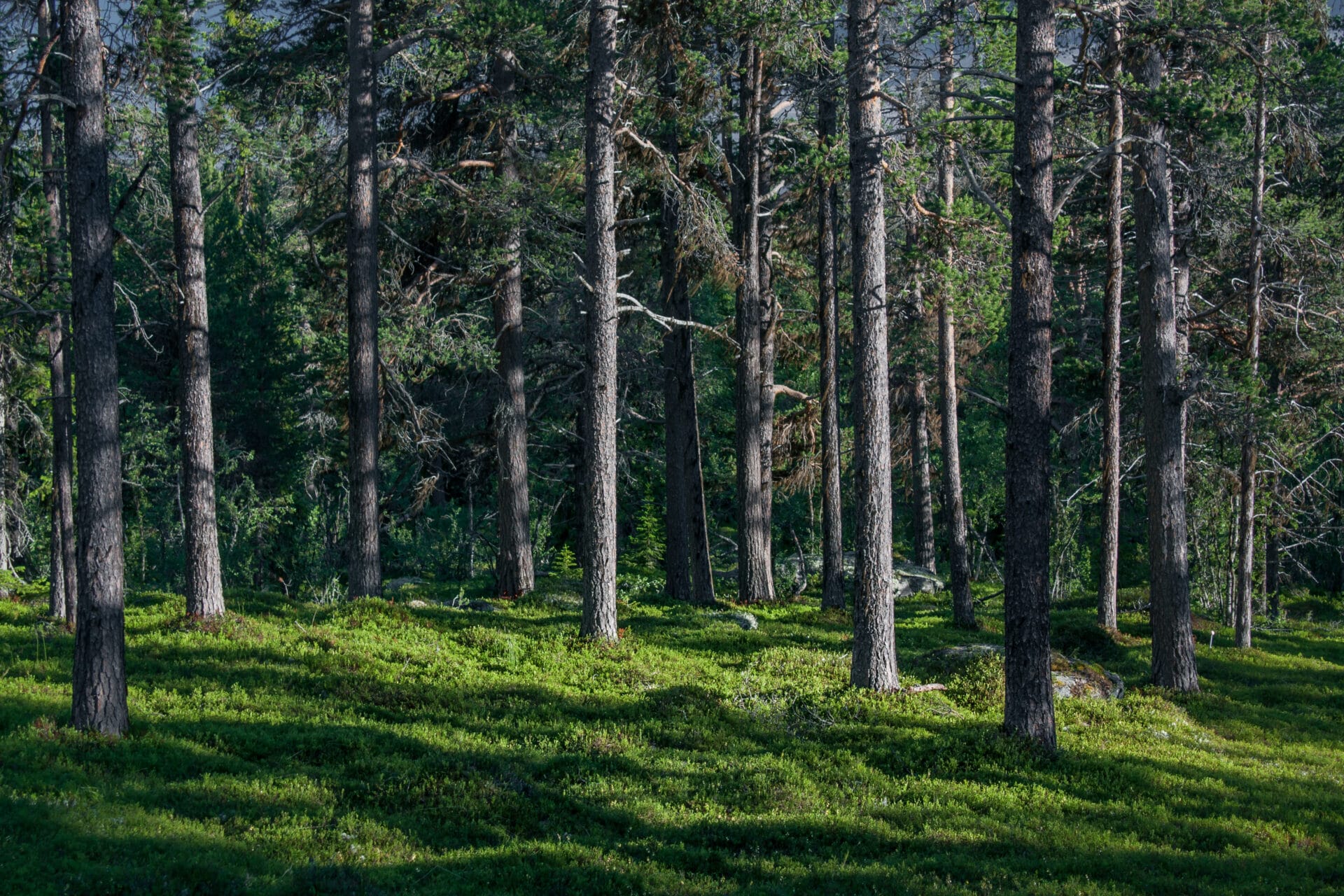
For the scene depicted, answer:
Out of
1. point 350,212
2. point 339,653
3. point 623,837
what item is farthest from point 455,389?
point 623,837

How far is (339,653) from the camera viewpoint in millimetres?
12727

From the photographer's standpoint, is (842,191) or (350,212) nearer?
(350,212)

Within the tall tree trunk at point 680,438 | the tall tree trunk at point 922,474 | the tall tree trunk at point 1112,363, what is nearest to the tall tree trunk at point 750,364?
the tall tree trunk at point 680,438

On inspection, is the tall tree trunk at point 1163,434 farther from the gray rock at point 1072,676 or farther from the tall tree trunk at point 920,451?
the tall tree trunk at point 920,451

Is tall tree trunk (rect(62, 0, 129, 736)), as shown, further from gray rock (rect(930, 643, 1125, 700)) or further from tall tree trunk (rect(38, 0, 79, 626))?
gray rock (rect(930, 643, 1125, 700))

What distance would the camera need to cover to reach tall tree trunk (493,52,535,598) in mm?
19906

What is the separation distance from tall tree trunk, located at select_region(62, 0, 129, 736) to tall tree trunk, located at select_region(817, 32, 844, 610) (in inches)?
553

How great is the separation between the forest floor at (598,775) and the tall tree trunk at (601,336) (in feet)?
3.55

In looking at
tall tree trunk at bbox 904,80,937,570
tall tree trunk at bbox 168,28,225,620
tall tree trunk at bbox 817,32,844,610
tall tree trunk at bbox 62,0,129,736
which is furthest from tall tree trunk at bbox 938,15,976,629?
tall tree trunk at bbox 62,0,129,736

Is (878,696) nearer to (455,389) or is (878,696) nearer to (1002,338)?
(455,389)

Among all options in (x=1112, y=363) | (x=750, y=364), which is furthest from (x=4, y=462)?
(x=1112, y=363)

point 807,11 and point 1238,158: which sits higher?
point 807,11

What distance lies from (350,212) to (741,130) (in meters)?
7.24

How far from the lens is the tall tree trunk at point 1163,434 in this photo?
14.9 metres
